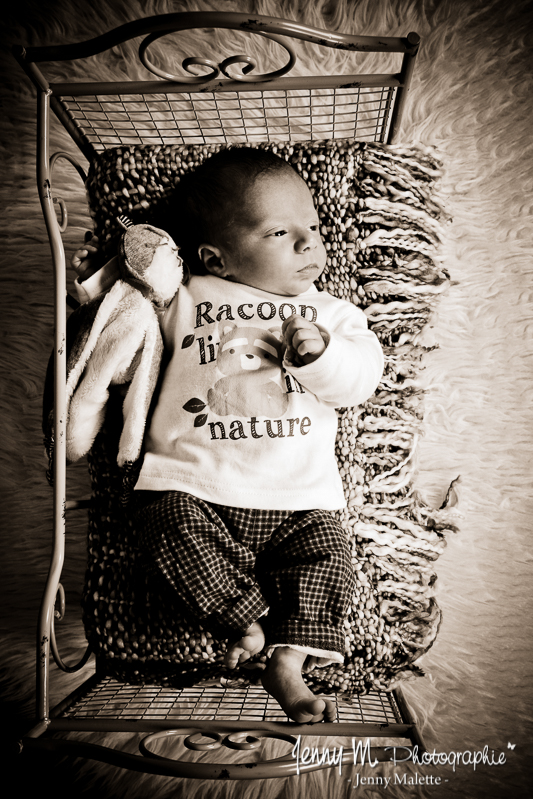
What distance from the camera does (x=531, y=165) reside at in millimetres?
1085

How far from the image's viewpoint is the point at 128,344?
32.3 inches

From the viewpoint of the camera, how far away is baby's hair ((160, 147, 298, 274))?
0.82 meters

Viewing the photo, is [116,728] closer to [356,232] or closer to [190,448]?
[190,448]

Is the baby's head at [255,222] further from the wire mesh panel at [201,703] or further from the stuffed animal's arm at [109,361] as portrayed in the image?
the wire mesh panel at [201,703]

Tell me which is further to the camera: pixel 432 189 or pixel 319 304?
pixel 432 189

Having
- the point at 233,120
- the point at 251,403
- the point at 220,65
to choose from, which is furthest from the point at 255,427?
the point at 233,120

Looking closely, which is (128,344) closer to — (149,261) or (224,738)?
(149,261)

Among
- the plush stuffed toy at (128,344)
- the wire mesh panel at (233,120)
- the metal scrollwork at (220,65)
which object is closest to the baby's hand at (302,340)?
the plush stuffed toy at (128,344)

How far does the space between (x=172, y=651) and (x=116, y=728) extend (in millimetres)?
124

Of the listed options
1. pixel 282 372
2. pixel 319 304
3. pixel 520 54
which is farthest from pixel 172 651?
pixel 520 54

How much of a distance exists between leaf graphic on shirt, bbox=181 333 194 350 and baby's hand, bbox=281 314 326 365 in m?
0.15

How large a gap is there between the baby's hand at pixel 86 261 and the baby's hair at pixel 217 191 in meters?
0.16

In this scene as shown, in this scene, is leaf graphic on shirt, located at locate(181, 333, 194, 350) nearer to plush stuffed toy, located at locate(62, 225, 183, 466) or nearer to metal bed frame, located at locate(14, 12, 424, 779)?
plush stuffed toy, located at locate(62, 225, 183, 466)

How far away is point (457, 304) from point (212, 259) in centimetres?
52
